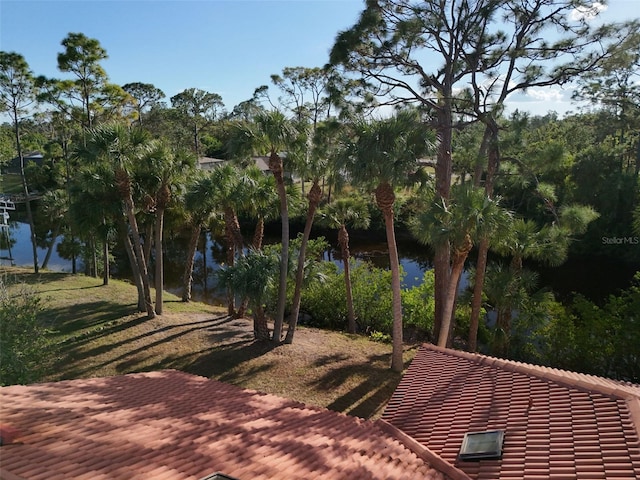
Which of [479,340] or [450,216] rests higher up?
[450,216]

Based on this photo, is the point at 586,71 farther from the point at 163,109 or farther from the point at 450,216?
the point at 163,109

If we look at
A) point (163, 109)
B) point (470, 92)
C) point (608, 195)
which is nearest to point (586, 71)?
point (470, 92)

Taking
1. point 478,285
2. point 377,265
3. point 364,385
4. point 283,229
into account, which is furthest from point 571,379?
point 377,265

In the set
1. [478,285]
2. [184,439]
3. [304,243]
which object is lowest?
[184,439]

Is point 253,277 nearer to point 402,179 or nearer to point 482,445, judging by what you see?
point 402,179

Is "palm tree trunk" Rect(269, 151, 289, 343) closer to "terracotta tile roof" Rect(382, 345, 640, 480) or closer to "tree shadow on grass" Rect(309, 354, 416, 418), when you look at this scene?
"tree shadow on grass" Rect(309, 354, 416, 418)

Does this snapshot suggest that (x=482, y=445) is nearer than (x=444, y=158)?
Yes
